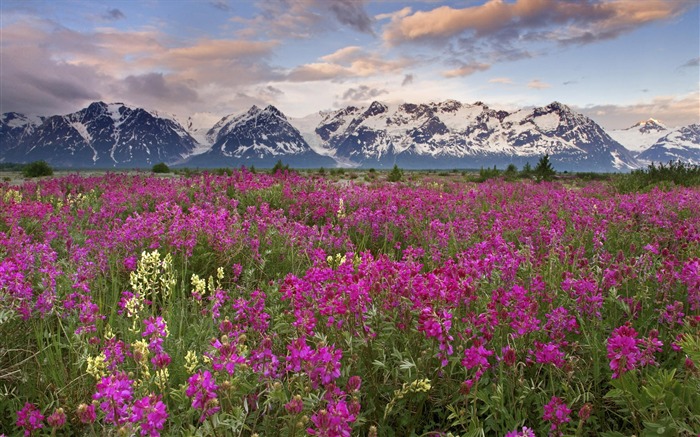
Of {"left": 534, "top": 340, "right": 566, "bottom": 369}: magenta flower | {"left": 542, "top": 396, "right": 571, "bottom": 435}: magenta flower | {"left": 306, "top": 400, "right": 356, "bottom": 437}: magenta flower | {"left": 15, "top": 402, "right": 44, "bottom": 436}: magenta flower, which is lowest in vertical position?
{"left": 15, "top": 402, "right": 44, "bottom": 436}: magenta flower

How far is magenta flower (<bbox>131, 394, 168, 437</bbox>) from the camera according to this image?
170 centimetres

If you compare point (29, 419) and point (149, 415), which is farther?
point (29, 419)

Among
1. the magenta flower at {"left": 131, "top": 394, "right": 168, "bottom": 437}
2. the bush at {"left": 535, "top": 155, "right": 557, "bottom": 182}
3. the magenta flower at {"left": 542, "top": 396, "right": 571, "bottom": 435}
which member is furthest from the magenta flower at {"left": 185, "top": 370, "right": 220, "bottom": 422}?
the bush at {"left": 535, "top": 155, "right": 557, "bottom": 182}

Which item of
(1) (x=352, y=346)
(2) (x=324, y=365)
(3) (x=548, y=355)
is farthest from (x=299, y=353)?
(3) (x=548, y=355)

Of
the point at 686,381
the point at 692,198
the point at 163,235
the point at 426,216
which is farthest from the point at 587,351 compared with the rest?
the point at 692,198

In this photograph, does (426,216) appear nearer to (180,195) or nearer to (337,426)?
(180,195)

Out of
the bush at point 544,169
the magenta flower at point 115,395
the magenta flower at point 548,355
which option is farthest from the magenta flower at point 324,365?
the bush at point 544,169

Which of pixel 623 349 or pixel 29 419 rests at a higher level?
pixel 623 349

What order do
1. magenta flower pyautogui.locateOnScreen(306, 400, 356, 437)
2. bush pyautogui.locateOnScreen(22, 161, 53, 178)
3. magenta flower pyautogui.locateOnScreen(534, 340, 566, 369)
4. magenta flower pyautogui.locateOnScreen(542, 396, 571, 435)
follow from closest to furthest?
1. magenta flower pyautogui.locateOnScreen(306, 400, 356, 437)
2. magenta flower pyautogui.locateOnScreen(542, 396, 571, 435)
3. magenta flower pyautogui.locateOnScreen(534, 340, 566, 369)
4. bush pyautogui.locateOnScreen(22, 161, 53, 178)

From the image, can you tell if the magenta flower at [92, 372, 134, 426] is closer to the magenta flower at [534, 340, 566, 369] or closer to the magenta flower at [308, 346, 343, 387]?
the magenta flower at [308, 346, 343, 387]

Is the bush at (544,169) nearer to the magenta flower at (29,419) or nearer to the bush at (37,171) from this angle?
the magenta flower at (29,419)

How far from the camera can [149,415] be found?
1.69 meters

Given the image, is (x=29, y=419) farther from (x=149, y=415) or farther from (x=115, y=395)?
(x=149, y=415)

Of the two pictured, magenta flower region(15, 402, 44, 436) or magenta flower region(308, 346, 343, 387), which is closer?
magenta flower region(308, 346, 343, 387)
